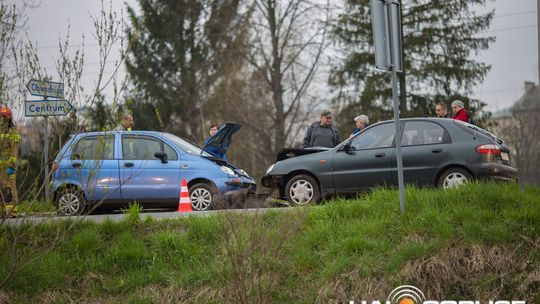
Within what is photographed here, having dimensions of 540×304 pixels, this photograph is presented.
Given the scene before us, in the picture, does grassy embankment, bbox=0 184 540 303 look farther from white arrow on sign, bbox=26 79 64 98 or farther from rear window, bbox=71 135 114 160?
white arrow on sign, bbox=26 79 64 98

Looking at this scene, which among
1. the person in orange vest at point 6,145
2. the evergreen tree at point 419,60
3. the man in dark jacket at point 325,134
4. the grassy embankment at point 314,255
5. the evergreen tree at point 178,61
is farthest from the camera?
the evergreen tree at point 178,61

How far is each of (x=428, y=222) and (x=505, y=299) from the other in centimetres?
140

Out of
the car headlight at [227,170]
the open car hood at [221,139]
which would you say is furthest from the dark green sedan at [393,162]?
the open car hood at [221,139]

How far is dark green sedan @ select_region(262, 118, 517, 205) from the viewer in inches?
410

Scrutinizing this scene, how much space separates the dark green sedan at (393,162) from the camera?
10422mm

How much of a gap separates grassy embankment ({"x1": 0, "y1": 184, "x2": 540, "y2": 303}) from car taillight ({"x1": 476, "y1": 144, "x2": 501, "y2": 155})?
1.59 meters

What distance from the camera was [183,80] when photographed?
32812 millimetres

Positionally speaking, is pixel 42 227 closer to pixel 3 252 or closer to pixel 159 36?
pixel 3 252

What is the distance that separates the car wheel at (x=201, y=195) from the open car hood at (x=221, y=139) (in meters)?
1.14

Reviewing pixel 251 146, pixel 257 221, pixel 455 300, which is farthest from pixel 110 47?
pixel 251 146

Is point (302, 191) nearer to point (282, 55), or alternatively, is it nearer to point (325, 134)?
point (325, 134)

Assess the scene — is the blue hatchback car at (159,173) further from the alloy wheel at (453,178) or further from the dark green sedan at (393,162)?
the alloy wheel at (453,178)

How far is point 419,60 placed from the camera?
24219 mm

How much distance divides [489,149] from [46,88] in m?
6.84
